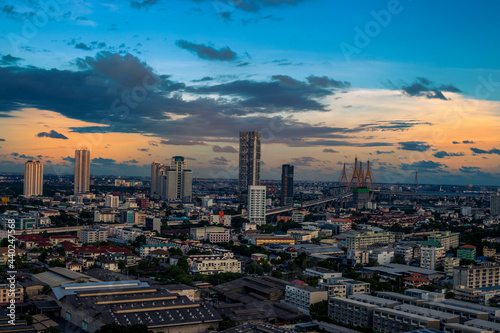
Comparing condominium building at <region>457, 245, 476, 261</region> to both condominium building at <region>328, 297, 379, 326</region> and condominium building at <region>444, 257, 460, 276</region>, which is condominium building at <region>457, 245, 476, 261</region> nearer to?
condominium building at <region>444, 257, 460, 276</region>

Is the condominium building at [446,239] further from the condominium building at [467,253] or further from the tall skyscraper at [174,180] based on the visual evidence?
the tall skyscraper at [174,180]

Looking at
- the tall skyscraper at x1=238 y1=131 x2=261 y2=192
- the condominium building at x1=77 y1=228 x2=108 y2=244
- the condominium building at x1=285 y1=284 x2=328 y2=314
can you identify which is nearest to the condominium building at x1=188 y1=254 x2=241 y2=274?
the condominium building at x1=285 y1=284 x2=328 y2=314

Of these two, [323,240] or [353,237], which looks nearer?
[353,237]

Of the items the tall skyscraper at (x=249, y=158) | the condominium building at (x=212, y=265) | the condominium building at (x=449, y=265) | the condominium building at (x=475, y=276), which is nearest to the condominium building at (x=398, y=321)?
the condominium building at (x=475, y=276)

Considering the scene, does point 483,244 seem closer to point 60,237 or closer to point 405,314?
point 405,314

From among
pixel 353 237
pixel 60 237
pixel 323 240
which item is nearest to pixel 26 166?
pixel 60 237

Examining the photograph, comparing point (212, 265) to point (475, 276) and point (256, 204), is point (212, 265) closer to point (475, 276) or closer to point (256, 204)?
point (475, 276)
